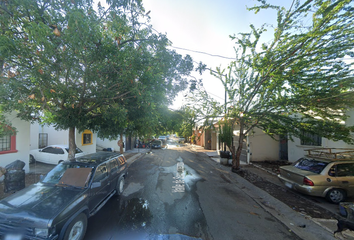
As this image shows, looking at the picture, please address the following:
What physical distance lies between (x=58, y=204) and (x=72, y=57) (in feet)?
13.7

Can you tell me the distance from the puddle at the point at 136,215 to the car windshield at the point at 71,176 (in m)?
1.40

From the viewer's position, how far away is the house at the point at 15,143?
6.87m

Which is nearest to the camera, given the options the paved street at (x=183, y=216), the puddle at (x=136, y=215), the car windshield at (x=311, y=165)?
the paved street at (x=183, y=216)

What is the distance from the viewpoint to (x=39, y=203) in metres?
3.12

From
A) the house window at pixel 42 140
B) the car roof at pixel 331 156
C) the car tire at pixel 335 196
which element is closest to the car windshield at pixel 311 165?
the car roof at pixel 331 156

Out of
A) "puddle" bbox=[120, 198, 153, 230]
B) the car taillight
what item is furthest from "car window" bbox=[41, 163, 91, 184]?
the car taillight

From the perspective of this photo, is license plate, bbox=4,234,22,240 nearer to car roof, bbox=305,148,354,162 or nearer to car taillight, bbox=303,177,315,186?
car taillight, bbox=303,177,315,186

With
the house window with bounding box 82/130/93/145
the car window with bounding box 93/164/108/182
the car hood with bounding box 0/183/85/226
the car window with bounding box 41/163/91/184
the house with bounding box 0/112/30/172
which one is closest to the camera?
the car hood with bounding box 0/183/85/226

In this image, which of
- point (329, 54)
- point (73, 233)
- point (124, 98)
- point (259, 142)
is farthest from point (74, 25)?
point (259, 142)

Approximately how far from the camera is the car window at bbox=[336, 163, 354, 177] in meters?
5.52

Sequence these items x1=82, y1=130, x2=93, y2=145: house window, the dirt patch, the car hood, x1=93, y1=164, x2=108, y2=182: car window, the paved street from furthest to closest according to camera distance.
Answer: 1. x1=82, y1=130, x2=93, y2=145: house window
2. the dirt patch
3. x1=93, y1=164, x2=108, y2=182: car window
4. the paved street
5. the car hood

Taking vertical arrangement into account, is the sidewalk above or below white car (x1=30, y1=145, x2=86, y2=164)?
below

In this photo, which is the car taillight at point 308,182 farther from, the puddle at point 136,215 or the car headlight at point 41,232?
the car headlight at point 41,232

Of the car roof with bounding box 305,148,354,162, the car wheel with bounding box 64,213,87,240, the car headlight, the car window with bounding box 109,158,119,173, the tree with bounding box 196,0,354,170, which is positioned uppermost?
the tree with bounding box 196,0,354,170
